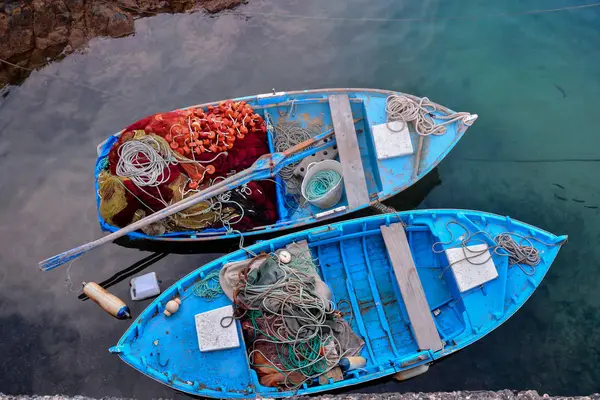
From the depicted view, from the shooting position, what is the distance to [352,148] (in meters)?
8.27

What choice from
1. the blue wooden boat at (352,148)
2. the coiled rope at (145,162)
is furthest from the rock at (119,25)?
the coiled rope at (145,162)

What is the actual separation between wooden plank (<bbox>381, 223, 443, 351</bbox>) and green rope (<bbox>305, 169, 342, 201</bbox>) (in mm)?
1226

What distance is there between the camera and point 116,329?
27.4 ft

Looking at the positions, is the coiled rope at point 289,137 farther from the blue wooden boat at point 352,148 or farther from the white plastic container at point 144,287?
the white plastic container at point 144,287

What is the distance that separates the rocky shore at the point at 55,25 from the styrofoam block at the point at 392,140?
5430 millimetres

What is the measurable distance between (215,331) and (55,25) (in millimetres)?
8270

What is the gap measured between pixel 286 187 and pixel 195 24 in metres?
5.07

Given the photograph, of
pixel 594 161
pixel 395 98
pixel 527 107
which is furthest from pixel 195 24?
pixel 594 161

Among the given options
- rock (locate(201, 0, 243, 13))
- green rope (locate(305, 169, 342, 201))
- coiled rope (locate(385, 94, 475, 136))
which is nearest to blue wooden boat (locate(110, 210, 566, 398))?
green rope (locate(305, 169, 342, 201))

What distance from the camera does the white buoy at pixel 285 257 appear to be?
718 cm

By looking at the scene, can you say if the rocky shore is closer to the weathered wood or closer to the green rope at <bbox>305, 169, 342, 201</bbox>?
the green rope at <bbox>305, 169, 342, 201</bbox>

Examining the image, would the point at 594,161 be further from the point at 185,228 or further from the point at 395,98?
the point at 185,228

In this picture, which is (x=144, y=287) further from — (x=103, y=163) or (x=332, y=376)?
(x=332, y=376)

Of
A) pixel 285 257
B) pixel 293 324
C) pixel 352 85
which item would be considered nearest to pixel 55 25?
pixel 352 85
